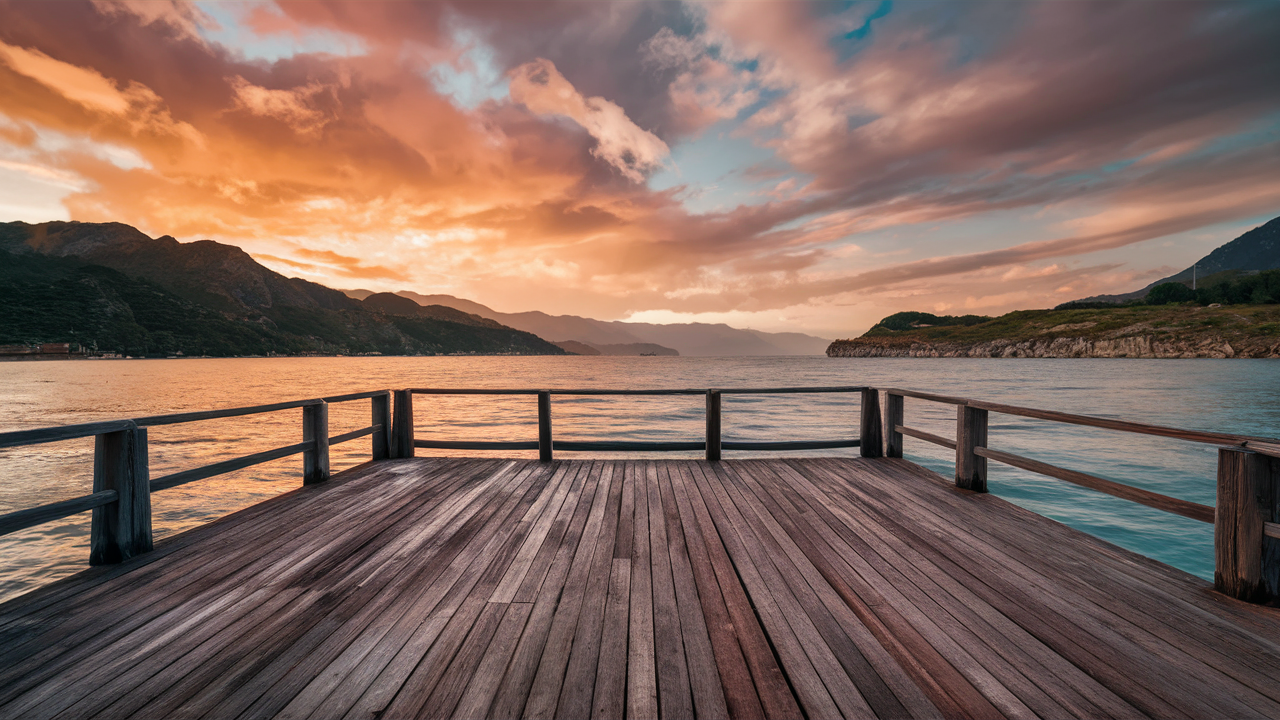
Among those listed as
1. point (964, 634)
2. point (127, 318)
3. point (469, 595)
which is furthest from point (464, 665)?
point (127, 318)

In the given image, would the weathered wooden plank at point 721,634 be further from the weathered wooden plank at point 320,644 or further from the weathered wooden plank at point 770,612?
the weathered wooden plank at point 320,644

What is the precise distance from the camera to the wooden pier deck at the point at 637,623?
6.50ft

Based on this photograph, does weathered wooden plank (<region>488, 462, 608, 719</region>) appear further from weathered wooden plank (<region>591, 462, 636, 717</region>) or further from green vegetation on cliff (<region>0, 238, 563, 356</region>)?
green vegetation on cliff (<region>0, 238, 563, 356</region>)

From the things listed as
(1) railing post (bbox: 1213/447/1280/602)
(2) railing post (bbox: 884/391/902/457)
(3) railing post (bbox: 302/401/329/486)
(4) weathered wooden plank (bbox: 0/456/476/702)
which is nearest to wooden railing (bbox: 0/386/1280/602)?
(1) railing post (bbox: 1213/447/1280/602)

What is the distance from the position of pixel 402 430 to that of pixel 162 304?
496 ft

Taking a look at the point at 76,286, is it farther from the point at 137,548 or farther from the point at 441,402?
the point at 137,548

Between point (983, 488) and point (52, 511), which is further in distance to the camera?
point (983, 488)

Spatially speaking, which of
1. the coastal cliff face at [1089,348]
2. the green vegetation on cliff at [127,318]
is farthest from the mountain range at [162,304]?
the coastal cliff face at [1089,348]

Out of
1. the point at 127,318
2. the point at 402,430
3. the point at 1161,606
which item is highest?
the point at 127,318

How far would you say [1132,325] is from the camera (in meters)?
90.3

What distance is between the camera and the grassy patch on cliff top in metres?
79.8

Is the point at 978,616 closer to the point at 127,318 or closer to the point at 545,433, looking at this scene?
the point at 545,433

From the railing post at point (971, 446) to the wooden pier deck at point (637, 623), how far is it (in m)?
0.83

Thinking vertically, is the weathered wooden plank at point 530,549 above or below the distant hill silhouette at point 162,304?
below
